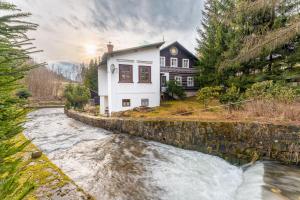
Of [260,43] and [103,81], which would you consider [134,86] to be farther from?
[260,43]

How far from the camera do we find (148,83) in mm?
17375

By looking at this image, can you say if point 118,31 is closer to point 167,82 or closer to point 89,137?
point 167,82

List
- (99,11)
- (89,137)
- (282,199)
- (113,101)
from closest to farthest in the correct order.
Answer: (282,199) → (89,137) → (99,11) → (113,101)

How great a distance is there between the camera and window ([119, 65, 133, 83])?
16.0 metres

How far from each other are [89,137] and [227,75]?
14.7 m

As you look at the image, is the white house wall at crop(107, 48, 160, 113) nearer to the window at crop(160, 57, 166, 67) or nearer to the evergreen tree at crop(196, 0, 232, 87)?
the window at crop(160, 57, 166, 67)

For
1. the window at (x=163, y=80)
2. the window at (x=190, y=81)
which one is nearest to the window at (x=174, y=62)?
the window at (x=163, y=80)

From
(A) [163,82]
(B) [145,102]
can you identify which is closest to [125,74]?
(B) [145,102]

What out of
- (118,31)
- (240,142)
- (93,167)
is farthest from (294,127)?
(118,31)

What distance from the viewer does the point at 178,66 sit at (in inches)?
894

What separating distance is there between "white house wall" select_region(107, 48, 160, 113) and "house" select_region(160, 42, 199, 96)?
3.56 metres

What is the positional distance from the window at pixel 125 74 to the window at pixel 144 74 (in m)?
1.11

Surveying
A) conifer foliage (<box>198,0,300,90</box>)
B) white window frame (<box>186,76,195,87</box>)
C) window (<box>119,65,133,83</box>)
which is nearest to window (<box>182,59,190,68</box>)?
white window frame (<box>186,76,195,87</box>)

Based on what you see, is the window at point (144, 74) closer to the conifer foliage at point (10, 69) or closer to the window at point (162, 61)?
the window at point (162, 61)
